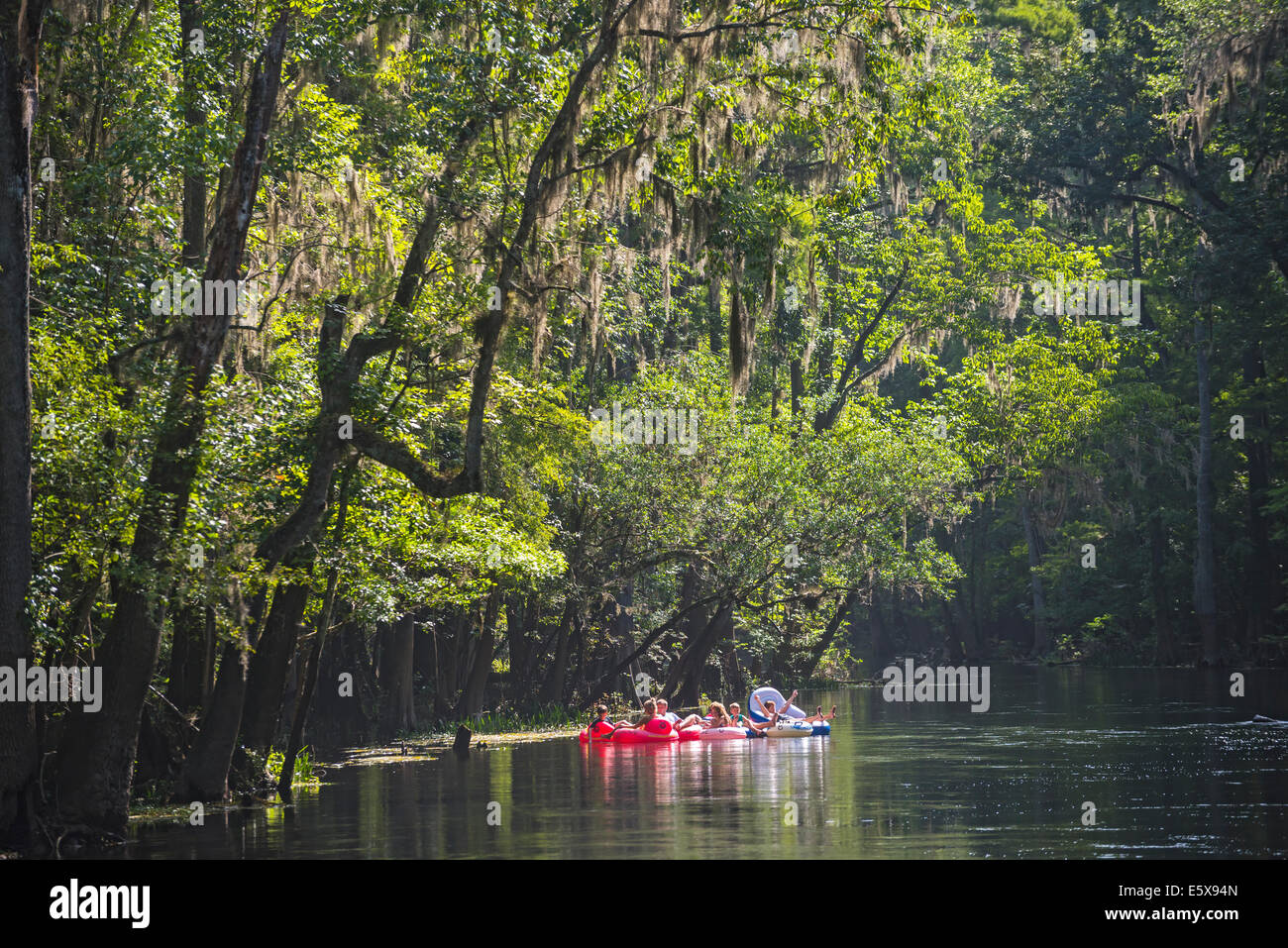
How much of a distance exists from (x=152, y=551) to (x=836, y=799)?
348 inches

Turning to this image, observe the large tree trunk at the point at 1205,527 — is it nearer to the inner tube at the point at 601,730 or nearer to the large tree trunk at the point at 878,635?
the large tree trunk at the point at 878,635

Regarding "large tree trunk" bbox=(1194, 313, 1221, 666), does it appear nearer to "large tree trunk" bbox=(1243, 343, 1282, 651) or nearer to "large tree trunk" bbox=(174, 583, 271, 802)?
"large tree trunk" bbox=(1243, 343, 1282, 651)

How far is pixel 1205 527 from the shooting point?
45.5 m

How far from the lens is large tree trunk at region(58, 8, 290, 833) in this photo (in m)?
15.5

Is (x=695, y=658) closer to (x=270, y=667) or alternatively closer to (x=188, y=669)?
(x=188, y=669)

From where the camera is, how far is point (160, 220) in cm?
1788

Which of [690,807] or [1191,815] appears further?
[690,807]

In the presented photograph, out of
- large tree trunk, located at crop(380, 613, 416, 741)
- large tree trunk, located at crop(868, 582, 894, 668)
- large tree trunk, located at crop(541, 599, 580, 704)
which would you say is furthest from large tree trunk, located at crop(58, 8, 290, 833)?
large tree trunk, located at crop(868, 582, 894, 668)

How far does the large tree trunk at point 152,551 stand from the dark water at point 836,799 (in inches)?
34.0

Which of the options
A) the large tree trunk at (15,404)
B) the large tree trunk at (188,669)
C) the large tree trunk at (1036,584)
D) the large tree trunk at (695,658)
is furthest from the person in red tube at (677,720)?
the large tree trunk at (1036,584)

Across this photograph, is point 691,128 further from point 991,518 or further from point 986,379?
point 991,518

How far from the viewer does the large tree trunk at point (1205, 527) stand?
4481cm

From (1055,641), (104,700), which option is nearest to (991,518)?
(1055,641)
